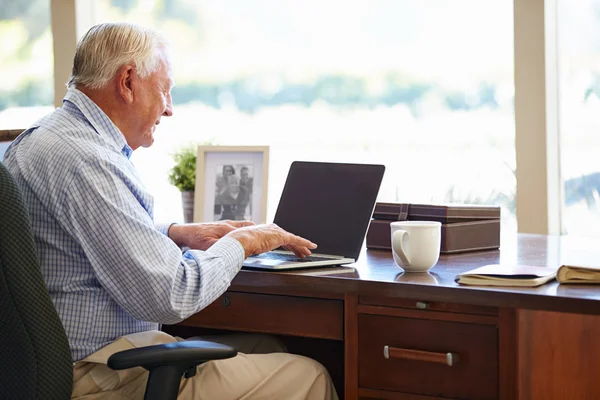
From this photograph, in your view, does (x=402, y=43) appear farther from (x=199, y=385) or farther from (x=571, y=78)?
(x=199, y=385)

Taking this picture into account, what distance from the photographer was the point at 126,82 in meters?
1.76

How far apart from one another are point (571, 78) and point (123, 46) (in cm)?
204

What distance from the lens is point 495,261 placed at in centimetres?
187

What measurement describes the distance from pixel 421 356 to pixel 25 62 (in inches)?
138

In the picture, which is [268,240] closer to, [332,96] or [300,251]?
[300,251]

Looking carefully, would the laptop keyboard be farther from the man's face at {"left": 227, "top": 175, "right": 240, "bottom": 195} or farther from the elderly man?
the man's face at {"left": 227, "top": 175, "right": 240, "bottom": 195}

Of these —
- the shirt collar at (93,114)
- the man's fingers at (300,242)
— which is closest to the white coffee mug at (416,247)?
the man's fingers at (300,242)

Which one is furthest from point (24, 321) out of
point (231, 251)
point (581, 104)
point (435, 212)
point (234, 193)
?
point (581, 104)

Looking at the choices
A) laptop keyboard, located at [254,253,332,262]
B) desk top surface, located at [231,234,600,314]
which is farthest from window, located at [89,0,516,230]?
laptop keyboard, located at [254,253,332,262]

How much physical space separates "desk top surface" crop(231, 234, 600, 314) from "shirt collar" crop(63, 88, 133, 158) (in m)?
0.41

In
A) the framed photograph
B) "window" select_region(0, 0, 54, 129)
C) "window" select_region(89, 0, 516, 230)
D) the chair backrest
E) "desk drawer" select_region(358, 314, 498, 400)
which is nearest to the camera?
the chair backrest

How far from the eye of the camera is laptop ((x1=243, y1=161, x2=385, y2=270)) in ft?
6.02

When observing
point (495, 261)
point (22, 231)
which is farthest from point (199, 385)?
point (495, 261)

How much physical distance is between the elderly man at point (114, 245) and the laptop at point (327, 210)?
99 millimetres
